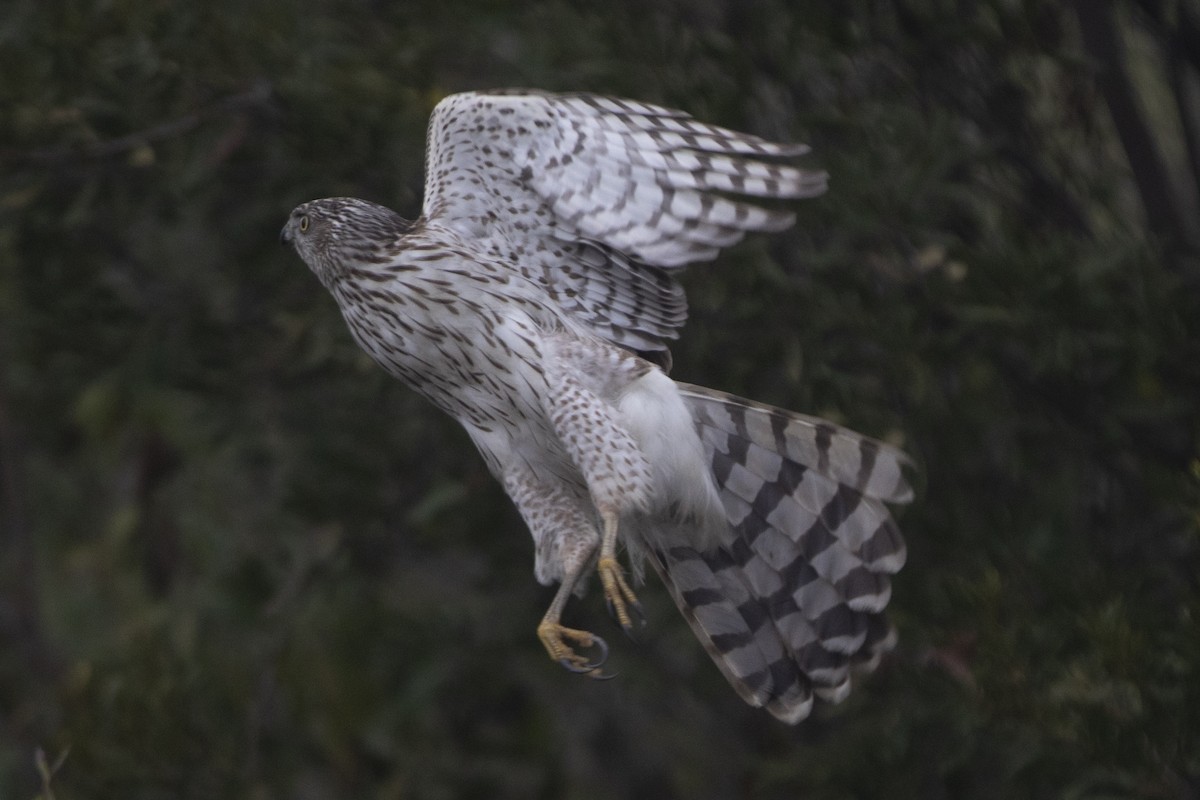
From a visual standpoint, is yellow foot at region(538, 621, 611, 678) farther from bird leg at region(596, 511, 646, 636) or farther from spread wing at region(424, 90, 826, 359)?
spread wing at region(424, 90, 826, 359)

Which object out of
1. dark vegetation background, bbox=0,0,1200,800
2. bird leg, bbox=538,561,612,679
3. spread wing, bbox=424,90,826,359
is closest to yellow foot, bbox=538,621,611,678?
bird leg, bbox=538,561,612,679

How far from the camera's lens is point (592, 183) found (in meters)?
3.83

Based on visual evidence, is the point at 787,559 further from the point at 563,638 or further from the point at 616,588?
the point at 616,588

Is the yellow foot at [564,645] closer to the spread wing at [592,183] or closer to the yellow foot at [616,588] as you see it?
the yellow foot at [616,588]

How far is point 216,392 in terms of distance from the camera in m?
5.67

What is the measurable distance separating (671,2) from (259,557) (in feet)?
8.51

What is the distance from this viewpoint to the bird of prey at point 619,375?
12.3 ft

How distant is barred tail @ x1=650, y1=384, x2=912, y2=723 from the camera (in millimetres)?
4039

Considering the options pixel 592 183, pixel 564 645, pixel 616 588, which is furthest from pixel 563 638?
pixel 592 183

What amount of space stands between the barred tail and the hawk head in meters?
0.83

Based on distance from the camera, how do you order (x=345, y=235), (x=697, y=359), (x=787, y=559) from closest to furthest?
(x=345, y=235), (x=787, y=559), (x=697, y=359)

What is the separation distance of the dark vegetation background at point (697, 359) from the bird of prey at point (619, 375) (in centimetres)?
50

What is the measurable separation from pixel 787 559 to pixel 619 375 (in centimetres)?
68

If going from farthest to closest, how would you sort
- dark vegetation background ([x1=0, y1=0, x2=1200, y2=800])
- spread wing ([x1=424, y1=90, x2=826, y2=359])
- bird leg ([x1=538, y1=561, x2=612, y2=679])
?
dark vegetation background ([x1=0, y1=0, x2=1200, y2=800]), spread wing ([x1=424, y1=90, x2=826, y2=359]), bird leg ([x1=538, y1=561, x2=612, y2=679])
